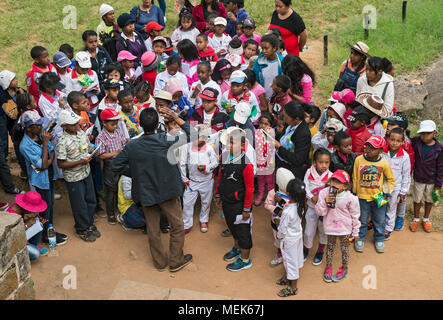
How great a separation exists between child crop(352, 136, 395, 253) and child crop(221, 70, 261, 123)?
169cm

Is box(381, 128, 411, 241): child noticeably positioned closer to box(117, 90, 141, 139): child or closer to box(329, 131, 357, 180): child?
box(329, 131, 357, 180): child

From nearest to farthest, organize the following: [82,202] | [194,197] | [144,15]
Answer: [82,202] < [194,197] < [144,15]

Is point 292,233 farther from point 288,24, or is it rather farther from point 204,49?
point 288,24

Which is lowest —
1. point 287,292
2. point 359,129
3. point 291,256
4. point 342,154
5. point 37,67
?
point 287,292

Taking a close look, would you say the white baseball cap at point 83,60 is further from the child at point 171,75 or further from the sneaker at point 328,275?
the sneaker at point 328,275

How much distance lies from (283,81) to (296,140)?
1.03 meters

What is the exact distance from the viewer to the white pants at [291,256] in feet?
16.8

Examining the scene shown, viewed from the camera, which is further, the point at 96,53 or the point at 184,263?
the point at 96,53

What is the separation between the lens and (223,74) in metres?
7.22

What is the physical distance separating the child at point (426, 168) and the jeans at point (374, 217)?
0.66 metres

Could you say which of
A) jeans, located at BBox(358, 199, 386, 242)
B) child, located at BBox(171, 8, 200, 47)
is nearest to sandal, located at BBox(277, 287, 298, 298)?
jeans, located at BBox(358, 199, 386, 242)

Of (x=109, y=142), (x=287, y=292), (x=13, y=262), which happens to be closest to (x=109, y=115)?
(x=109, y=142)

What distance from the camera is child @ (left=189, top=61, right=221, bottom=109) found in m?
6.92

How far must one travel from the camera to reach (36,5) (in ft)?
45.7
